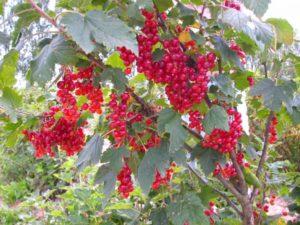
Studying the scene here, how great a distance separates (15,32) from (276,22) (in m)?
0.72

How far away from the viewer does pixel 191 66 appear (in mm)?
1104

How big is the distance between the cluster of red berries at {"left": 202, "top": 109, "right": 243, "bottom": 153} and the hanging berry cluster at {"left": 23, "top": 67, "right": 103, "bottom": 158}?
0.33m

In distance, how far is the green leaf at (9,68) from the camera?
3.60 feet

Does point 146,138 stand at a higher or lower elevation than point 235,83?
lower

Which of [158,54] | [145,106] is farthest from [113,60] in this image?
[158,54]

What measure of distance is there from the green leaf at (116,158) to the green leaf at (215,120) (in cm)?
25

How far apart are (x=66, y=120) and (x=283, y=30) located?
0.68 metres

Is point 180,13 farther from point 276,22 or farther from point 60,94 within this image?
point 60,94

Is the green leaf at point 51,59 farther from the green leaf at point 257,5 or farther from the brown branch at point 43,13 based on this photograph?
the green leaf at point 257,5

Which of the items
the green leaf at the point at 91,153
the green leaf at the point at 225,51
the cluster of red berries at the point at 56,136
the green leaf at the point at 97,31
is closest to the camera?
the green leaf at the point at 97,31

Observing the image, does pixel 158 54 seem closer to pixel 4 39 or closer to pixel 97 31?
pixel 97 31

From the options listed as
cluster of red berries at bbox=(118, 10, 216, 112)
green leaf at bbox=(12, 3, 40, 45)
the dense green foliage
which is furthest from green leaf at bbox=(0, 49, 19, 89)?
cluster of red berries at bbox=(118, 10, 216, 112)

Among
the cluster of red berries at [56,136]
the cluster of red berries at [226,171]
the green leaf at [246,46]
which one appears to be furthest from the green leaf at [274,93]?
the cluster of red berries at [56,136]

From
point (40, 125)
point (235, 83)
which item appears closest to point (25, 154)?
point (40, 125)
